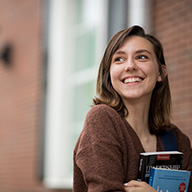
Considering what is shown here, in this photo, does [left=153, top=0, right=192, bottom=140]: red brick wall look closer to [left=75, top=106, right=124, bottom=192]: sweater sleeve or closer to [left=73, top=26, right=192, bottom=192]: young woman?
[left=73, top=26, right=192, bottom=192]: young woman

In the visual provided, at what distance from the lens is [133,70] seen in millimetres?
2180

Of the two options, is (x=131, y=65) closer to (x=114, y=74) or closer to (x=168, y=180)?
(x=114, y=74)

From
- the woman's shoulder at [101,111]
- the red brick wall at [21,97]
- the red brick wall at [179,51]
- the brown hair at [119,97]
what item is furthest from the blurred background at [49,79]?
the woman's shoulder at [101,111]

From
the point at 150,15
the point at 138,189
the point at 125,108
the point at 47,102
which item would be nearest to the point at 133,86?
the point at 125,108

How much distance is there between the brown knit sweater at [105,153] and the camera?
1.87 metres

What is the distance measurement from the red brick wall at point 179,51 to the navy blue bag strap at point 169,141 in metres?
1.56

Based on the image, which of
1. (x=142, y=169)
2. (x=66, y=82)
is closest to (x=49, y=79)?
(x=66, y=82)

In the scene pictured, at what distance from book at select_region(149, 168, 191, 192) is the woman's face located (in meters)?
0.43

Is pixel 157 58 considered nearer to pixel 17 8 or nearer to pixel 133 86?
pixel 133 86

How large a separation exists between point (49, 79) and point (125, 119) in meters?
4.03

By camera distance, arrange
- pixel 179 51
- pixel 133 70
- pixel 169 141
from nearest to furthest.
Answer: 1. pixel 133 70
2. pixel 169 141
3. pixel 179 51

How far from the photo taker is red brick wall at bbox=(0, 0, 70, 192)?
6.26m

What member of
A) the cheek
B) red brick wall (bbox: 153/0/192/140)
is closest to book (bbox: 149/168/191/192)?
the cheek

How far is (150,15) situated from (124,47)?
92.5 inches
